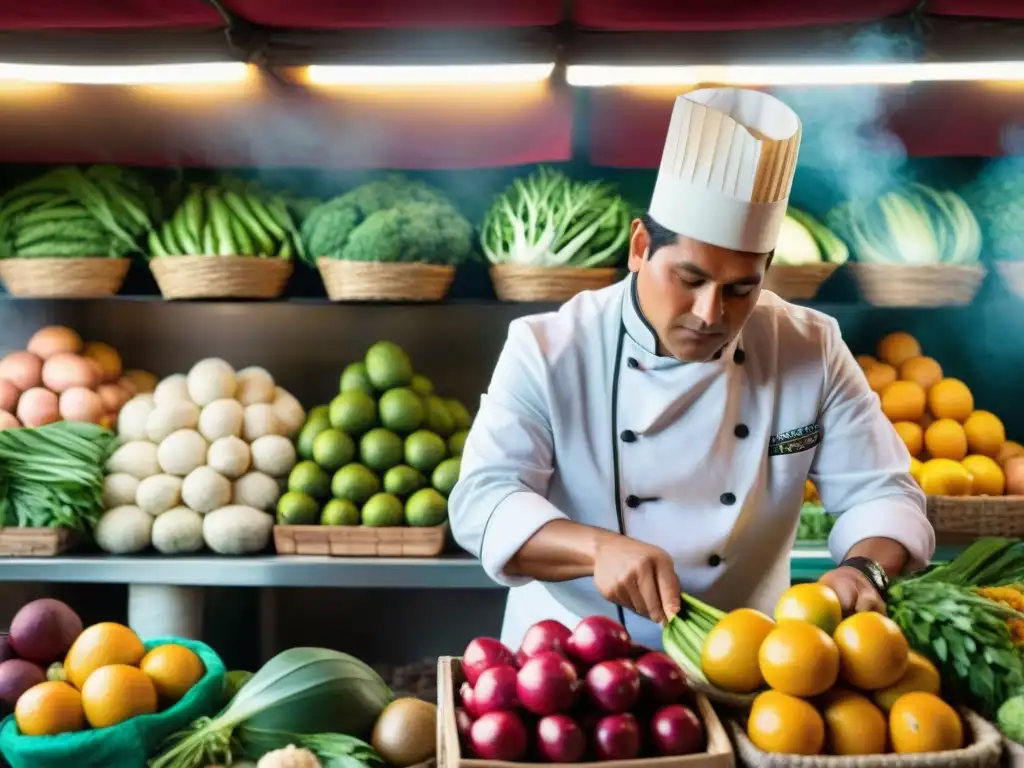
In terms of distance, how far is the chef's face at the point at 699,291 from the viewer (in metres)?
1.70

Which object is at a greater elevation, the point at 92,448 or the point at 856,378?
the point at 856,378

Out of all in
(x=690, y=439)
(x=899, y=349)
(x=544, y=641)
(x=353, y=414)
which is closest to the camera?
(x=544, y=641)

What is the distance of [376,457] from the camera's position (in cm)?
326

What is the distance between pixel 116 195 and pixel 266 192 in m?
0.49

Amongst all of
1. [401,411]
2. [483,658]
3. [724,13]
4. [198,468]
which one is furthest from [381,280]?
[483,658]

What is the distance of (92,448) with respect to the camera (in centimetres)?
319

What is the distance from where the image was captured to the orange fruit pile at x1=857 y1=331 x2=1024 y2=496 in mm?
3240

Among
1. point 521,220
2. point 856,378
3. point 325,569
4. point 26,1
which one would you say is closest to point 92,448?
point 325,569

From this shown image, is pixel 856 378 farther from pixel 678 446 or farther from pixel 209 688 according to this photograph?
pixel 209 688

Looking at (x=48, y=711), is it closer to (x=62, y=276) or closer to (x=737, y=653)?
(x=737, y=653)

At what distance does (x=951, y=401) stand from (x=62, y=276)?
2.97 m

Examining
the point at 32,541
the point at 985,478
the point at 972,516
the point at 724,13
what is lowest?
the point at 32,541

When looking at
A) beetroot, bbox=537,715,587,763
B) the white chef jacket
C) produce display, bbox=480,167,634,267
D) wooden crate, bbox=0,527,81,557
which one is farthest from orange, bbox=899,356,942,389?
wooden crate, bbox=0,527,81,557

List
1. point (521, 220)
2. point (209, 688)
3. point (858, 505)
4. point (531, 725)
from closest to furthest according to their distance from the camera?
point (531, 725) → point (209, 688) → point (858, 505) → point (521, 220)
